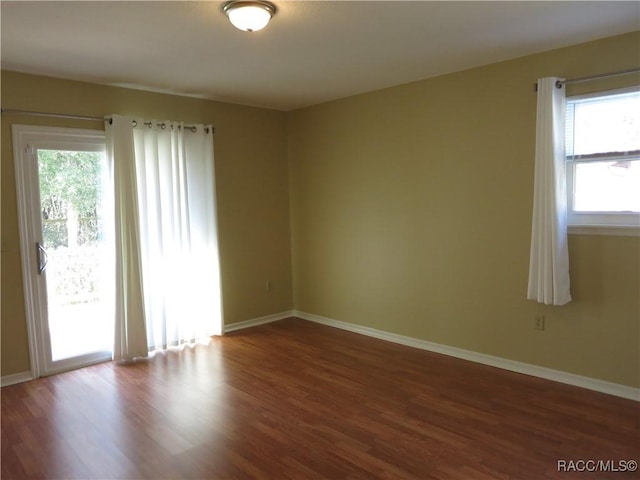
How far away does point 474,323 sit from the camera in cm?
396

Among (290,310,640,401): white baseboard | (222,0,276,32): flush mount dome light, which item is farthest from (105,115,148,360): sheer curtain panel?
(290,310,640,401): white baseboard

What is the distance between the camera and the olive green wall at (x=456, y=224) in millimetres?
3254

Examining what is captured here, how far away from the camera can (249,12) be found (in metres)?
2.41

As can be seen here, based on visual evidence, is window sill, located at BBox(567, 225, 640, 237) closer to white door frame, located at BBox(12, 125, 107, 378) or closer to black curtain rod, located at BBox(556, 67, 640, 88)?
black curtain rod, located at BBox(556, 67, 640, 88)

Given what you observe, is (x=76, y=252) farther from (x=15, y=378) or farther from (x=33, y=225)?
(x=15, y=378)

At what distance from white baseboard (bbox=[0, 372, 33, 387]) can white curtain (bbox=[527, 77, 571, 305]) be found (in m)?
4.09

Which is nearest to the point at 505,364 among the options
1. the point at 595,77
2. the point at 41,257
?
the point at 595,77

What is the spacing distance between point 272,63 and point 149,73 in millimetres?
1063

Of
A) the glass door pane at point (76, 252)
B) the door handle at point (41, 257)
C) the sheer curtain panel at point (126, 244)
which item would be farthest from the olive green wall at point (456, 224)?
the door handle at point (41, 257)

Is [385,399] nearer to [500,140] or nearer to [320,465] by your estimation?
[320,465]

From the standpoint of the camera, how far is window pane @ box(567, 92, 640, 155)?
10.2 ft

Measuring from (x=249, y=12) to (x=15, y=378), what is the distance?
338 cm

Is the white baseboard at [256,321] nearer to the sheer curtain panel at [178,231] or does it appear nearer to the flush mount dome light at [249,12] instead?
the sheer curtain panel at [178,231]

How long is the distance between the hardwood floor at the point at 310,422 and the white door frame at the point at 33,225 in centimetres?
24
